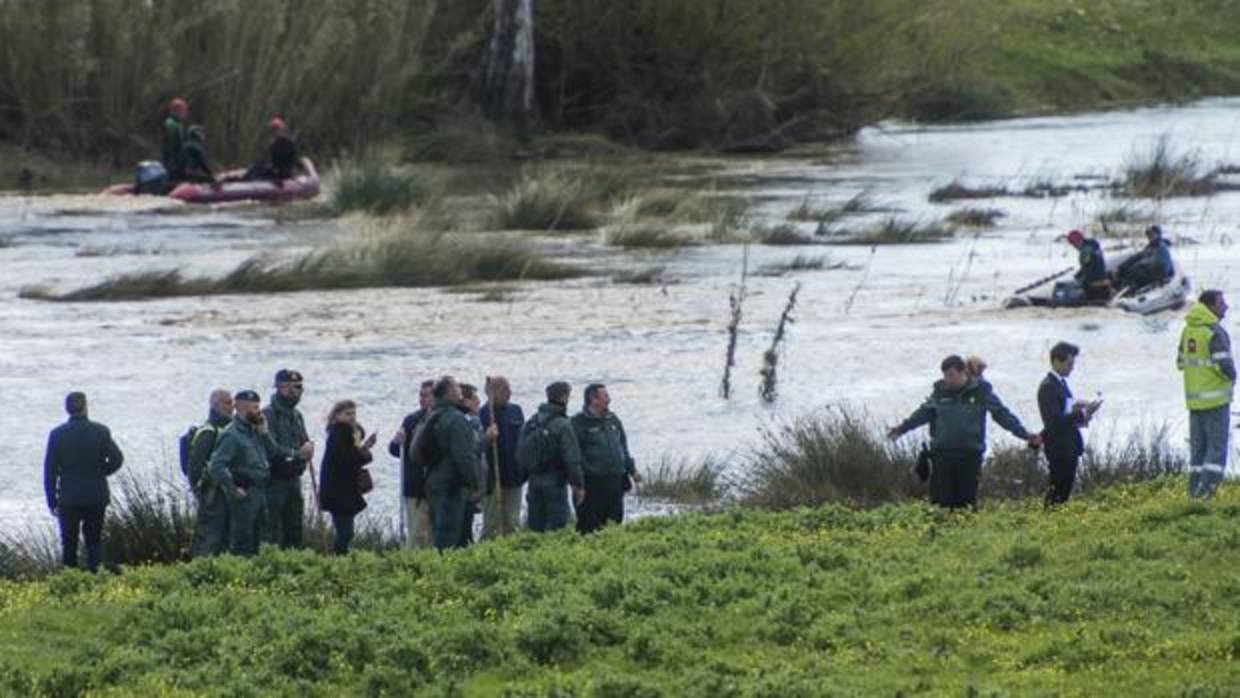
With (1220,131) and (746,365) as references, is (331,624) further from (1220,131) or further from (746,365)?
(1220,131)

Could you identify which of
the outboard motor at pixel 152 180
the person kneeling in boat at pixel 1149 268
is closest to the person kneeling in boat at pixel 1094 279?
the person kneeling in boat at pixel 1149 268

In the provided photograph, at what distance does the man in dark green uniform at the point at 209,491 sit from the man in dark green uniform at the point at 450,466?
1.31 metres

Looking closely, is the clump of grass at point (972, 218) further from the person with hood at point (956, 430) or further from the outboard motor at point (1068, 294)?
the person with hood at point (956, 430)

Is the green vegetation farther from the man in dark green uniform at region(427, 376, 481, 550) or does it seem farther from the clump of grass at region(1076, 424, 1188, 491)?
the man in dark green uniform at region(427, 376, 481, 550)

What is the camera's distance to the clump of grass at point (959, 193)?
4697 cm

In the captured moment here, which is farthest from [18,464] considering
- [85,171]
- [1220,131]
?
[1220,131]

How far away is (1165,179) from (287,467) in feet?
104

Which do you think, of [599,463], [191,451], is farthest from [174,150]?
[191,451]

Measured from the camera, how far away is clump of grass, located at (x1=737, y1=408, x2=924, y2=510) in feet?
63.6

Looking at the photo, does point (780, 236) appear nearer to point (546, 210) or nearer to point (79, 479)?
point (546, 210)

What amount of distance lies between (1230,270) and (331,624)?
999 inches

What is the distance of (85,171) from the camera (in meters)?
50.7

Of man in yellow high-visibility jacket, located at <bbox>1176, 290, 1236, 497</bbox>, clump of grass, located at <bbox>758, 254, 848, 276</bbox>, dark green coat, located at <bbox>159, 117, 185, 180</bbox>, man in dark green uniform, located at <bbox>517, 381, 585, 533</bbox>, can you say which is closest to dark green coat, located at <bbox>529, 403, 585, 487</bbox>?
man in dark green uniform, located at <bbox>517, 381, 585, 533</bbox>

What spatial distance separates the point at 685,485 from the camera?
20.4 metres
